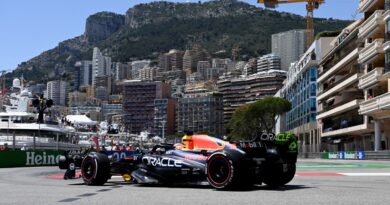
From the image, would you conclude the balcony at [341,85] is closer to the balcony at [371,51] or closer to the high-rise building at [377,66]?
the high-rise building at [377,66]

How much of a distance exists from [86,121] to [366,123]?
3996 cm

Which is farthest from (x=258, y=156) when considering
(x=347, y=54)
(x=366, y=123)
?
(x=347, y=54)

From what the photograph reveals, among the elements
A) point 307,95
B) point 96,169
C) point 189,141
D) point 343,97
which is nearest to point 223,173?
point 189,141

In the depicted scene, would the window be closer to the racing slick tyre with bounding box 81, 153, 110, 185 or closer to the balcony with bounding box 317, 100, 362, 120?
the balcony with bounding box 317, 100, 362, 120

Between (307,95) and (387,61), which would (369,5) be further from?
(307,95)

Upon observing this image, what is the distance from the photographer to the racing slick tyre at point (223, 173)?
1102 centimetres

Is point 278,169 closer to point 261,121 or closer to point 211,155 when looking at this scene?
point 211,155

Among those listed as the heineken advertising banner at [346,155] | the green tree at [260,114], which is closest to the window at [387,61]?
the heineken advertising banner at [346,155]

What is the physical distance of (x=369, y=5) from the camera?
199ft

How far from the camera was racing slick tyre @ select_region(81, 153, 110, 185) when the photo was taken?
13.5 metres

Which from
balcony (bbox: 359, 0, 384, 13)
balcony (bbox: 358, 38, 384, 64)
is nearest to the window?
balcony (bbox: 358, 38, 384, 64)

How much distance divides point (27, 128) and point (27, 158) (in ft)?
57.7

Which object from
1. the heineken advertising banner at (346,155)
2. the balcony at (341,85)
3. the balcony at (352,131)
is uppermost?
the balcony at (341,85)

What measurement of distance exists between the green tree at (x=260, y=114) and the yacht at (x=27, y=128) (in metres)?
60.5
